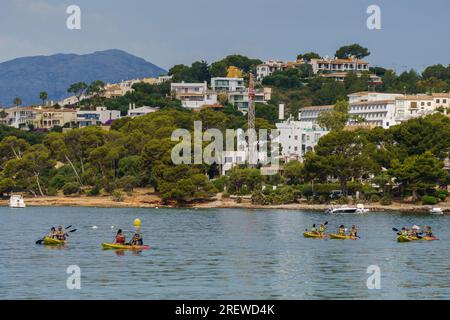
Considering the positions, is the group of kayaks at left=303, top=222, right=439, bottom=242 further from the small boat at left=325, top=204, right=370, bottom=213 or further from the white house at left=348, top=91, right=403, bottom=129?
the white house at left=348, top=91, right=403, bottom=129

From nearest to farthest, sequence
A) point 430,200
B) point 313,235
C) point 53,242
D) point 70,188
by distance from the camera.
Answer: point 53,242 → point 313,235 → point 430,200 → point 70,188

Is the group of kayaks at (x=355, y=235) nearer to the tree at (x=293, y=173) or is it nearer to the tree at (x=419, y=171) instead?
the tree at (x=419, y=171)

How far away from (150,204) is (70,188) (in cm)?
1445

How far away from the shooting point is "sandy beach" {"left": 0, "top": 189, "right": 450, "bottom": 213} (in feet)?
409

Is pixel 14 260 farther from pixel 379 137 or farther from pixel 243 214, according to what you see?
pixel 379 137

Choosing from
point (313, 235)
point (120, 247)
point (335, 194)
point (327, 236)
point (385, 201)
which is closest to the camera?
point (120, 247)

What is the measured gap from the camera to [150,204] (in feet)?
446

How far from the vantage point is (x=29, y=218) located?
11212cm

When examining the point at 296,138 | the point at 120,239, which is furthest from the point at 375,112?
the point at 120,239

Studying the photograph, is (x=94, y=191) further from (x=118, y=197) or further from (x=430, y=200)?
(x=430, y=200)

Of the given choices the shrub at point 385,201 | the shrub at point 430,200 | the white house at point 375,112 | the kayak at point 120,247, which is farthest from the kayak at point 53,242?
the white house at point 375,112

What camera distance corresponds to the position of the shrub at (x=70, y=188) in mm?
144750
